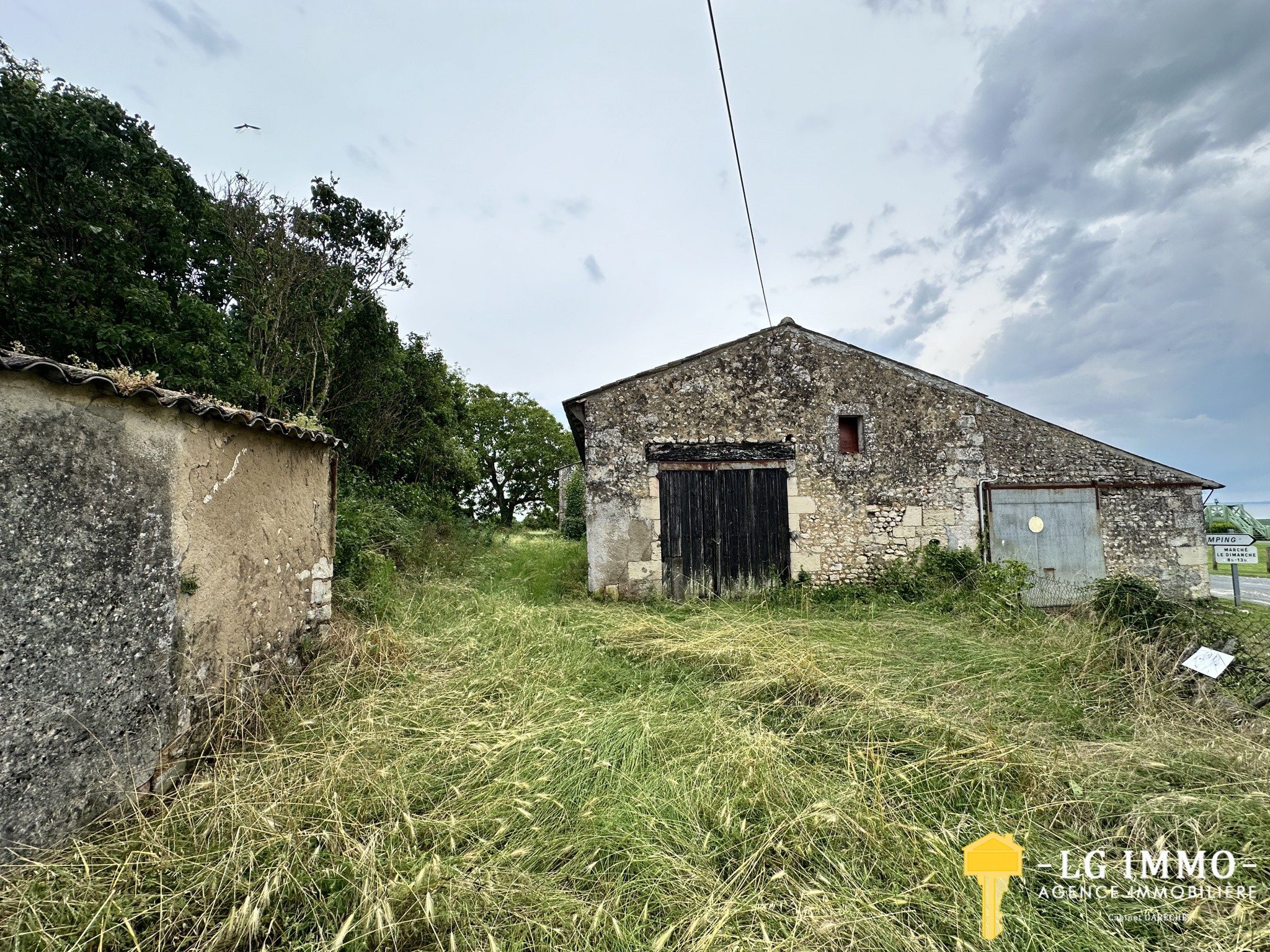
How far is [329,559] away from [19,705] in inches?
99.9

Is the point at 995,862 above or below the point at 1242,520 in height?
below

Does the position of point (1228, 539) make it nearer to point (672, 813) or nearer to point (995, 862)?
point (995, 862)

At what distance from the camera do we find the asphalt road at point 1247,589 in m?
9.43

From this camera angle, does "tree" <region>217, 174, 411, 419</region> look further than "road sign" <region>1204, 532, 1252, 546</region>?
Yes

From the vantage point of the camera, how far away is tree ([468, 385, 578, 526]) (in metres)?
25.2

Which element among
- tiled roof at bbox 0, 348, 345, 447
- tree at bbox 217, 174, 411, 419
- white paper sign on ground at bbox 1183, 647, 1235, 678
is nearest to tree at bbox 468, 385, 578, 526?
tree at bbox 217, 174, 411, 419

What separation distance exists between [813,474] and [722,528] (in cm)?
164

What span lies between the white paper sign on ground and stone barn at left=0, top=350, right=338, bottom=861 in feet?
21.2

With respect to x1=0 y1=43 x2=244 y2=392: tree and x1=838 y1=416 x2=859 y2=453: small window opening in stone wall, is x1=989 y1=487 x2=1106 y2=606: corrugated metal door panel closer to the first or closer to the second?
x1=838 y1=416 x2=859 y2=453: small window opening in stone wall

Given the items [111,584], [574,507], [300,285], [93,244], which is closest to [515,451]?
[574,507]

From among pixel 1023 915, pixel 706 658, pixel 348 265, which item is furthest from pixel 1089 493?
pixel 348 265

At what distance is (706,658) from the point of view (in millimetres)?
4438

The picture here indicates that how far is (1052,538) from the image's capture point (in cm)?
755

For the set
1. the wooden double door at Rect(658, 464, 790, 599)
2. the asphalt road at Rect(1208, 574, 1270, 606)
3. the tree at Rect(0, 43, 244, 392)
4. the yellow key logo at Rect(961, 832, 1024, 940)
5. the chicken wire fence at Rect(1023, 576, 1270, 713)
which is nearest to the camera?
the yellow key logo at Rect(961, 832, 1024, 940)
